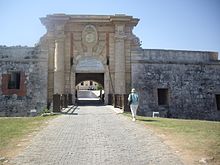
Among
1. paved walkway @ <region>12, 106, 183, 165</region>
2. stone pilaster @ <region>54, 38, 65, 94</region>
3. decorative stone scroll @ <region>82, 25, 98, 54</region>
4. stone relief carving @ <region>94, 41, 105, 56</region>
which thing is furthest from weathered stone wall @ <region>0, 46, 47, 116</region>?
paved walkway @ <region>12, 106, 183, 165</region>

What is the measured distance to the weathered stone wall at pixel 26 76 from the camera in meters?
18.6

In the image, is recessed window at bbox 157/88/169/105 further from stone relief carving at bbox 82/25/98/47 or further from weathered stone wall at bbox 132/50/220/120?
stone relief carving at bbox 82/25/98/47

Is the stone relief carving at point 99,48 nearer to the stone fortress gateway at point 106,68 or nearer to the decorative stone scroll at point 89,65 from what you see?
the stone fortress gateway at point 106,68

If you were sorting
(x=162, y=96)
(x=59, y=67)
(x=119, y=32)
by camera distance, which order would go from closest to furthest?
(x=59, y=67) < (x=119, y=32) < (x=162, y=96)

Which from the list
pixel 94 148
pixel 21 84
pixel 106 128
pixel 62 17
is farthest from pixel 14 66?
pixel 94 148

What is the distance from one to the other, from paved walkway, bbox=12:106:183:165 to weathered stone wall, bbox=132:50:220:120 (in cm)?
1102

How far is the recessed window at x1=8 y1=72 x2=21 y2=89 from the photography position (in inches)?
749

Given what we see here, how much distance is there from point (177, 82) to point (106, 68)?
5.28 metres

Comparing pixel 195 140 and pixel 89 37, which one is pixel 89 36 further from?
pixel 195 140

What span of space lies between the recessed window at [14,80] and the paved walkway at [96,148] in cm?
1147

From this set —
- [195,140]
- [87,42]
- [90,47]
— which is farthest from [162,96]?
[195,140]

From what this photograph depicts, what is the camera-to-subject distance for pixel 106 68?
64.3 ft

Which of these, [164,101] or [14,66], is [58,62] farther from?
[164,101]

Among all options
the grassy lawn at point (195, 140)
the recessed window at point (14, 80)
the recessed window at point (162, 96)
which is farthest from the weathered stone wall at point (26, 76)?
the grassy lawn at point (195, 140)
